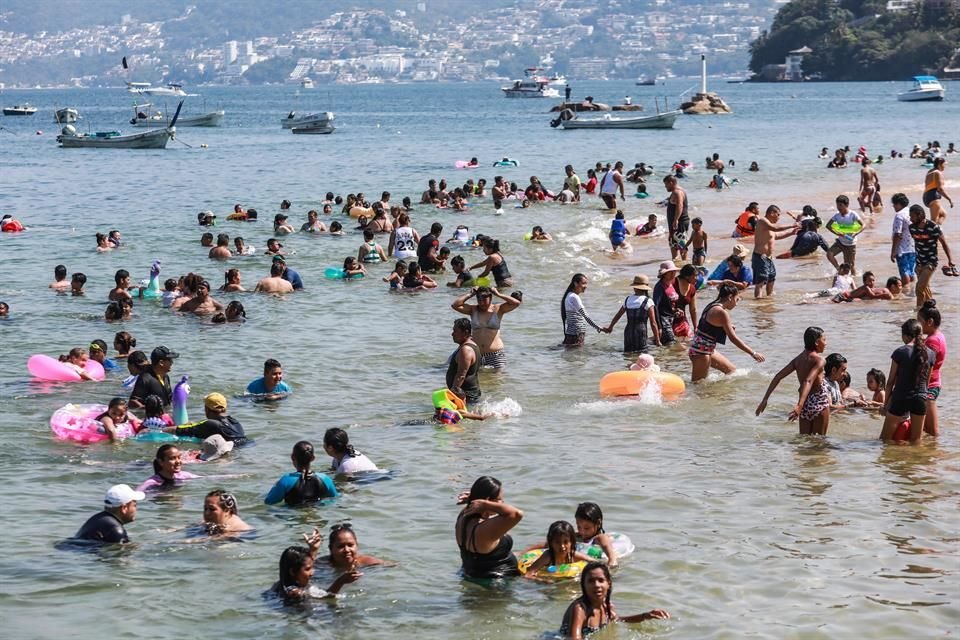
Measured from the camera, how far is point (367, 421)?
1617 centimetres

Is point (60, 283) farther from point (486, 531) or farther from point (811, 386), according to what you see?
point (486, 531)

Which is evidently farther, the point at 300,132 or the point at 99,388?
the point at 300,132

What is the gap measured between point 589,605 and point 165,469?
551cm

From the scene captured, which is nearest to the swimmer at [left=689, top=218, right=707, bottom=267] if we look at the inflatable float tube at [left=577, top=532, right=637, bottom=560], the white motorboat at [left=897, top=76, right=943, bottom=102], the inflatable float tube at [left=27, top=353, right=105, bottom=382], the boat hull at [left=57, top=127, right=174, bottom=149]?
the inflatable float tube at [left=27, top=353, right=105, bottom=382]

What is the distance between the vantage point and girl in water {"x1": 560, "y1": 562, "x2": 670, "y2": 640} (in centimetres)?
914

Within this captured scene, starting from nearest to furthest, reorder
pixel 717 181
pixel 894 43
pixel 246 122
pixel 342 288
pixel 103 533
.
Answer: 1. pixel 103 533
2. pixel 342 288
3. pixel 717 181
4. pixel 246 122
5. pixel 894 43

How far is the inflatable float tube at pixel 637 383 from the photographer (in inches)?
656

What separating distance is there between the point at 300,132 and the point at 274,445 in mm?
82696

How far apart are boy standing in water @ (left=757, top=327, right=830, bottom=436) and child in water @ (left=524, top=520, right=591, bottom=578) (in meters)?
4.26

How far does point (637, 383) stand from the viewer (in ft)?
54.8

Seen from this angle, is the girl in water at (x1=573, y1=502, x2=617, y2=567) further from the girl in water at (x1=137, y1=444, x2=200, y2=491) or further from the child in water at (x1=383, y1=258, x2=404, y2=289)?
the child in water at (x1=383, y1=258, x2=404, y2=289)

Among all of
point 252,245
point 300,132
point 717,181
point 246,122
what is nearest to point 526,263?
Answer: point 252,245

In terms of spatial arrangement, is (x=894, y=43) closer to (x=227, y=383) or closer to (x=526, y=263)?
(x=526, y=263)

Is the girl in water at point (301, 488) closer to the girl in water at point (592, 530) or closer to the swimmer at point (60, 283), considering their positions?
the girl in water at point (592, 530)
